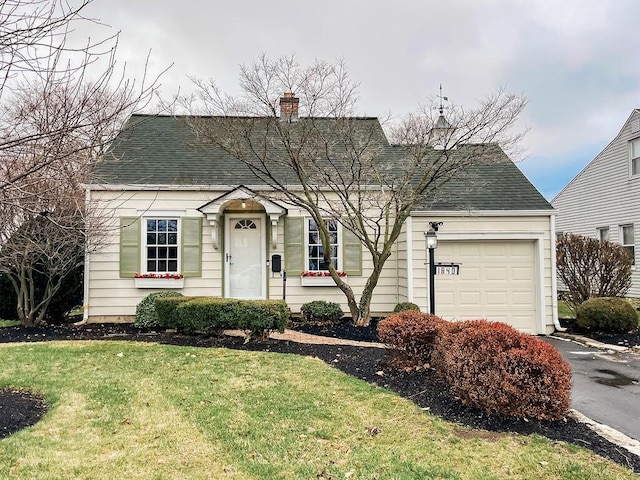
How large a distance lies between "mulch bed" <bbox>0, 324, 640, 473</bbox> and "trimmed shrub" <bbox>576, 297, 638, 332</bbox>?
4809 millimetres

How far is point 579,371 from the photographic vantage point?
6.63 metres

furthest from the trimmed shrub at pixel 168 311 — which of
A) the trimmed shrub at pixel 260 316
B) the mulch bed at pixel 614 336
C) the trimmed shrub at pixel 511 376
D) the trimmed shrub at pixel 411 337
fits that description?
the mulch bed at pixel 614 336

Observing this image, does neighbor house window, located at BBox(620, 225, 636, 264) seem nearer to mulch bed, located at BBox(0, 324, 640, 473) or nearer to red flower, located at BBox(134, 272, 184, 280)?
mulch bed, located at BBox(0, 324, 640, 473)

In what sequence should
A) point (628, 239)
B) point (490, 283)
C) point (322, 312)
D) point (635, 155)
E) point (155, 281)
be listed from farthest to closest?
point (628, 239) → point (635, 155) → point (155, 281) → point (490, 283) → point (322, 312)

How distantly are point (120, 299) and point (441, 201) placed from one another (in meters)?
7.95

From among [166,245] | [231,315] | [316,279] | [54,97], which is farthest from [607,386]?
[166,245]

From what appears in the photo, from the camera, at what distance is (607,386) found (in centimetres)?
580

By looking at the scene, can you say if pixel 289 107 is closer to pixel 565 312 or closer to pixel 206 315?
pixel 206 315

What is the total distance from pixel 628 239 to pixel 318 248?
1293 cm

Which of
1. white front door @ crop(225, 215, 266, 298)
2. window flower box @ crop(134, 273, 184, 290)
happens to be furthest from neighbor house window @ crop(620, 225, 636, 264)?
window flower box @ crop(134, 273, 184, 290)

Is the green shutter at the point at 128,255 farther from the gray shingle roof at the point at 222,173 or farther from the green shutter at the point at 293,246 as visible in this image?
the green shutter at the point at 293,246

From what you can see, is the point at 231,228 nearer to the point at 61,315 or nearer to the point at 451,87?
the point at 61,315

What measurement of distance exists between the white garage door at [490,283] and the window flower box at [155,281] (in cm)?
619

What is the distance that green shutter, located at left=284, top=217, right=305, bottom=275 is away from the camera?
1082 centimetres
